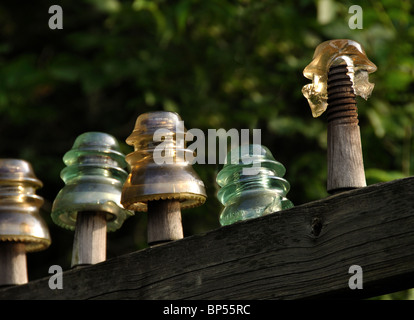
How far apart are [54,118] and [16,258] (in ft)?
9.00

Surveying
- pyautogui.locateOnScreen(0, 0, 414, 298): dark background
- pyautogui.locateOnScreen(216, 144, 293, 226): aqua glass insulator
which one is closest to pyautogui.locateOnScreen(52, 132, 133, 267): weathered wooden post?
pyautogui.locateOnScreen(216, 144, 293, 226): aqua glass insulator

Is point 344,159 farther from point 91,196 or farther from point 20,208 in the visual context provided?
point 20,208

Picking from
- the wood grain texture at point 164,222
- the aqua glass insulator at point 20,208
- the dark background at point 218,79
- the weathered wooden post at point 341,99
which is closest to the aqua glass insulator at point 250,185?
the wood grain texture at point 164,222

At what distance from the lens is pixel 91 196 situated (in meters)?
1.91

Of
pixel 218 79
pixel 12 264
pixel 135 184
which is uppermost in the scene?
pixel 218 79

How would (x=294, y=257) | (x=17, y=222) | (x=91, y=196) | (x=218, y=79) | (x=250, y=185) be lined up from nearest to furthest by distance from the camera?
(x=294, y=257) < (x=250, y=185) < (x=91, y=196) < (x=17, y=222) < (x=218, y=79)

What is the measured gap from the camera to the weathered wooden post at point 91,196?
6.25 ft

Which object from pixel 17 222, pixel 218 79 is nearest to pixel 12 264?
pixel 17 222

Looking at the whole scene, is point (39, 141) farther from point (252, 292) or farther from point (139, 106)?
point (252, 292)

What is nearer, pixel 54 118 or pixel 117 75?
pixel 117 75

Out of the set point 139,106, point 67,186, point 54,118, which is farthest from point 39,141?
point 67,186

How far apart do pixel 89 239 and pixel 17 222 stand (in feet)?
0.94

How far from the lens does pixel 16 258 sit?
2096 millimetres

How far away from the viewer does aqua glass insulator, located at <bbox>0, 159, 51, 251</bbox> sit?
205cm
